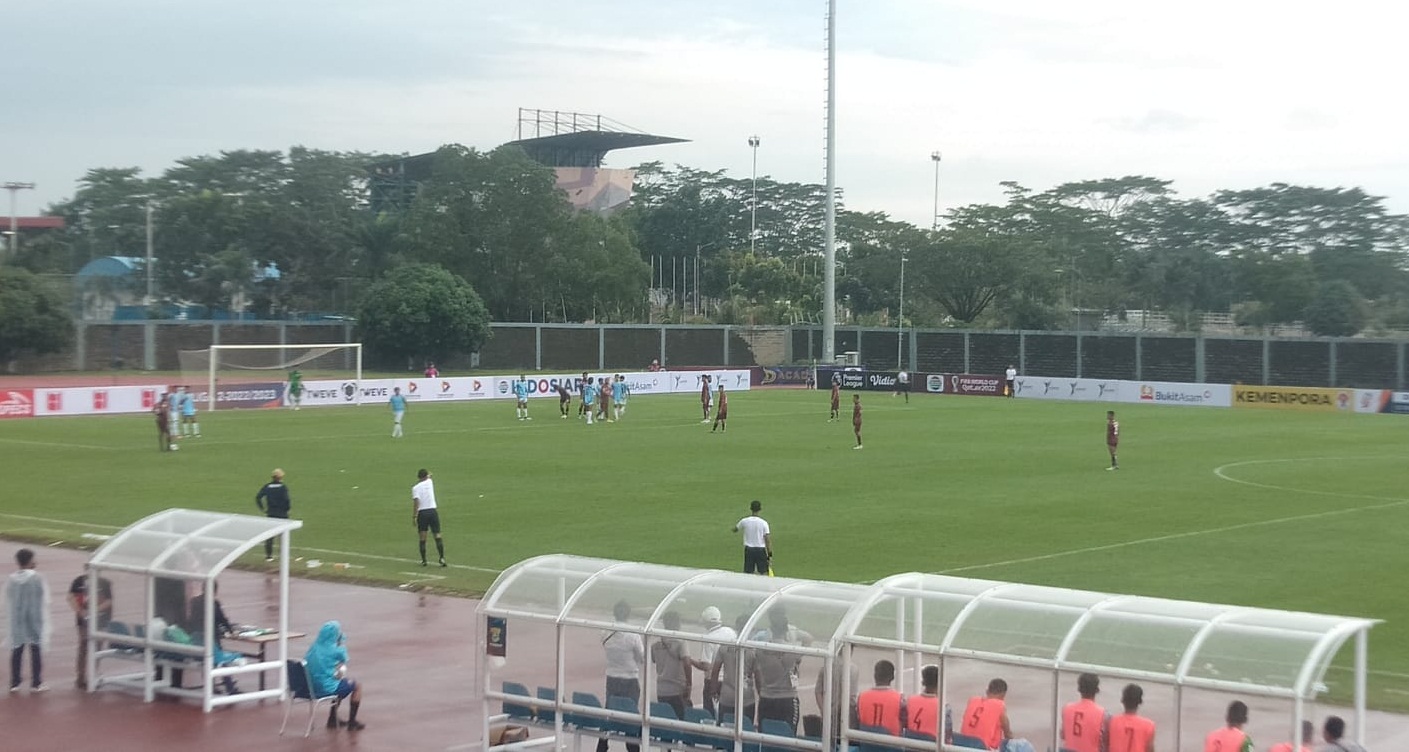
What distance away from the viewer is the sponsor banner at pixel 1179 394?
72.7 m

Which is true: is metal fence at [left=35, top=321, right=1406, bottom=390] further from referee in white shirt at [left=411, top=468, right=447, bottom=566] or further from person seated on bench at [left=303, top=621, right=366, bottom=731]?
person seated on bench at [left=303, top=621, right=366, bottom=731]

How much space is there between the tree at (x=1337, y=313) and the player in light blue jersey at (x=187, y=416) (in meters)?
79.7

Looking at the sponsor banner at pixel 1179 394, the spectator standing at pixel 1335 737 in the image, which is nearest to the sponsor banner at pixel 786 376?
the sponsor banner at pixel 1179 394

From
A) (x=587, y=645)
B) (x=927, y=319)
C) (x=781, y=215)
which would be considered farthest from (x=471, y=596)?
(x=781, y=215)

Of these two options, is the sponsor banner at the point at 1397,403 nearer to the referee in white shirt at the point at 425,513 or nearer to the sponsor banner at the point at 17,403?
the referee in white shirt at the point at 425,513

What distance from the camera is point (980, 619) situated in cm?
1230

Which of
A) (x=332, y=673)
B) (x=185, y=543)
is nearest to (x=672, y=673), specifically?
(x=332, y=673)

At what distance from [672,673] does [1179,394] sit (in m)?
64.9

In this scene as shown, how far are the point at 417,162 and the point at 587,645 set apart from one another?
12388 cm

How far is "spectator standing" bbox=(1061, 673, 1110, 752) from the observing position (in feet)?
38.0

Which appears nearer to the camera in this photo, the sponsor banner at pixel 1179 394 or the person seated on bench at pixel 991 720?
the person seated on bench at pixel 991 720

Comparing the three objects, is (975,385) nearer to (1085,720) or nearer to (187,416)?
(187,416)

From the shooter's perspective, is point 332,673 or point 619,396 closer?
point 332,673

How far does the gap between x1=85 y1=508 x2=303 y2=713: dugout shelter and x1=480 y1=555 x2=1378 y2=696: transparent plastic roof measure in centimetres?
366
